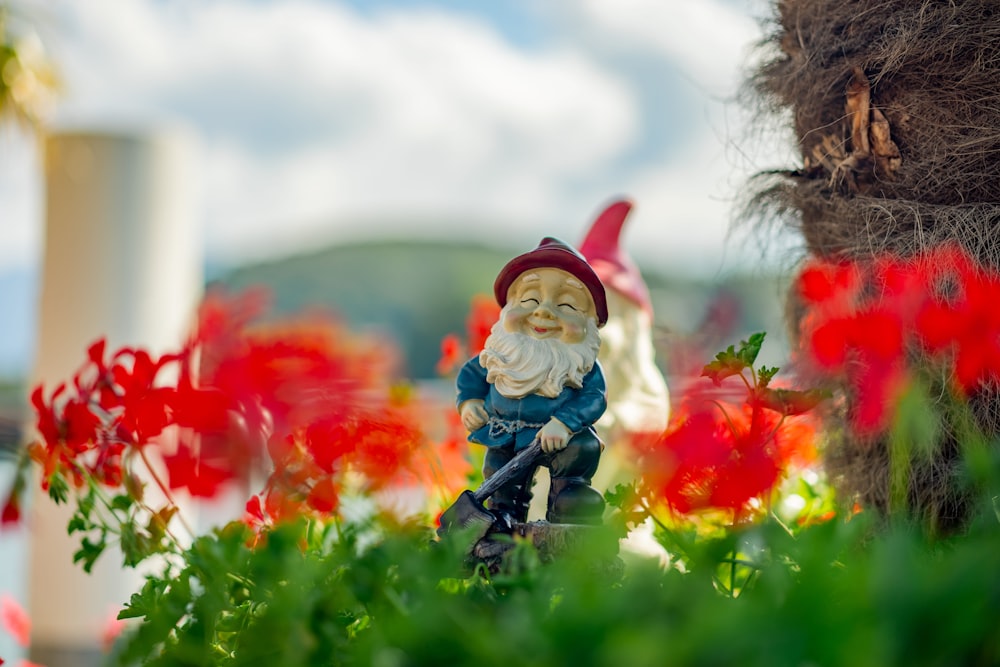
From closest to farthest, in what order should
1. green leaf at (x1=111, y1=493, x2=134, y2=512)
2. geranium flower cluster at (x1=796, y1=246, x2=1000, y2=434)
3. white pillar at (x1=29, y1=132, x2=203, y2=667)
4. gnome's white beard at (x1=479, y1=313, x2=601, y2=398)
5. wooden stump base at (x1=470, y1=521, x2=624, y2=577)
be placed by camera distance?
geranium flower cluster at (x1=796, y1=246, x2=1000, y2=434)
wooden stump base at (x1=470, y1=521, x2=624, y2=577)
green leaf at (x1=111, y1=493, x2=134, y2=512)
gnome's white beard at (x1=479, y1=313, x2=601, y2=398)
white pillar at (x1=29, y1=132, x2=203, y2=667)

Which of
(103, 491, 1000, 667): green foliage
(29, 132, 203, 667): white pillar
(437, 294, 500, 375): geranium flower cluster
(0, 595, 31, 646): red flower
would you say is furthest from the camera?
(29, 132, 203, 667): white pillar

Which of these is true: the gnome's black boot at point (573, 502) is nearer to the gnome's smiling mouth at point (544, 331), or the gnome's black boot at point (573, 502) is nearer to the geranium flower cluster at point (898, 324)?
the gnome's smiling mouth at point (544, 331)

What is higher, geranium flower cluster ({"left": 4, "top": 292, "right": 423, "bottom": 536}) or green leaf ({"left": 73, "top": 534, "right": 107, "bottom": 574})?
geranium flower cluster ({"left": 4, "top": 292, "right": 423, "bottom": 536})

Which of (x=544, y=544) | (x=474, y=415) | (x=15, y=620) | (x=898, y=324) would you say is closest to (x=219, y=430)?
(x=474, y=415)

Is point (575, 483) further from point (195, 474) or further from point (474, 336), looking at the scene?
point (474, 336)

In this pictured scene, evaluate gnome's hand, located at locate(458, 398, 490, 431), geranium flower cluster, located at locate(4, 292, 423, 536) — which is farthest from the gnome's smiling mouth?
geranium flower cluster, located at locate(4, 292, 423, 536)

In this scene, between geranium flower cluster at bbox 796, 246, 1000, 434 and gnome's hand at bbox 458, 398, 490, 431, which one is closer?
geranium flower cluster at bbox 796, 246, 1000, 434

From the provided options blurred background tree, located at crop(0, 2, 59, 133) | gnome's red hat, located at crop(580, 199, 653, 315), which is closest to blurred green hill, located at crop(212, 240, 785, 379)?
blurred background tree, located at crop(0, 2, 59, 133)

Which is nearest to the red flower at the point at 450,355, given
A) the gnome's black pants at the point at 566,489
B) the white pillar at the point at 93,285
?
the gnome's black pants at the point at 566,489

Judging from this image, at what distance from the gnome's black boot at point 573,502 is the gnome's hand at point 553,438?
40 millimetres

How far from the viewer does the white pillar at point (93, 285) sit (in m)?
2.77

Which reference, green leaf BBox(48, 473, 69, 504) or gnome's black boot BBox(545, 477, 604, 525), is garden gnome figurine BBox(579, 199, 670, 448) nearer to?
gnome's black boot BBox(545, 477, 604, 525)

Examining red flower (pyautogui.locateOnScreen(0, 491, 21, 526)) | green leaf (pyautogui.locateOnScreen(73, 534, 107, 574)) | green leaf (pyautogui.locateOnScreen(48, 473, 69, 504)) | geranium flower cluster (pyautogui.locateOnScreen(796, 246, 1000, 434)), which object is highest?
geranium flower cluster (pyautogui.locateOnScreen(796, 246, 1000, 434))

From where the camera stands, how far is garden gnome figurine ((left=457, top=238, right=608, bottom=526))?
108 cm
